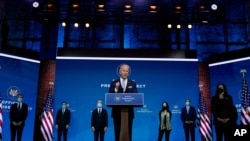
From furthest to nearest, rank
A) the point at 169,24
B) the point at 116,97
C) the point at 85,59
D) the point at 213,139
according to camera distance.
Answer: the point at 169,24 < the point at 85,59 < the point at 213,139 < the point at 116,97

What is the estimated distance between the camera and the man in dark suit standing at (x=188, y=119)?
32.1 feet

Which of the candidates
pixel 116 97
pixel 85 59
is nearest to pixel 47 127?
pixel 85 59

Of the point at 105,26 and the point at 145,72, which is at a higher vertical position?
the point at 105,26

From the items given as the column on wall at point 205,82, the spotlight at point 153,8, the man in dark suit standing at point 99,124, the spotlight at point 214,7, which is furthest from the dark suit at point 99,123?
the spotlight at point 214,7

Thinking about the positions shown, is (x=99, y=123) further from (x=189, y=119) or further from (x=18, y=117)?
(x=189, y=119)

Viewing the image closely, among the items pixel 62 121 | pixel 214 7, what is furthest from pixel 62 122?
pixel 214 7

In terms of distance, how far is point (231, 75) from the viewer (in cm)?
975

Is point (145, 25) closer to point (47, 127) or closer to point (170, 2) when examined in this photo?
point (170, 2)

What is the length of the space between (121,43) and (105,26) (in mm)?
891

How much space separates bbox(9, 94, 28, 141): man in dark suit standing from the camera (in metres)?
9.33

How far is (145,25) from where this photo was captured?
12492 millimetres

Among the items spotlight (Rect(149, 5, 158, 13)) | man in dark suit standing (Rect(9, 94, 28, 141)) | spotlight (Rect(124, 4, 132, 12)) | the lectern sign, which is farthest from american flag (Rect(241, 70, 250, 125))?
man in dark suit standing (Rect(9, 94, 28, 141))

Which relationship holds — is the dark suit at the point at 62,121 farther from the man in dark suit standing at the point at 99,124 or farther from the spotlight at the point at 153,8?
the spotlight at the point at 153,8

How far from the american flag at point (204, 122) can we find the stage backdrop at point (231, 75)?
51cm
